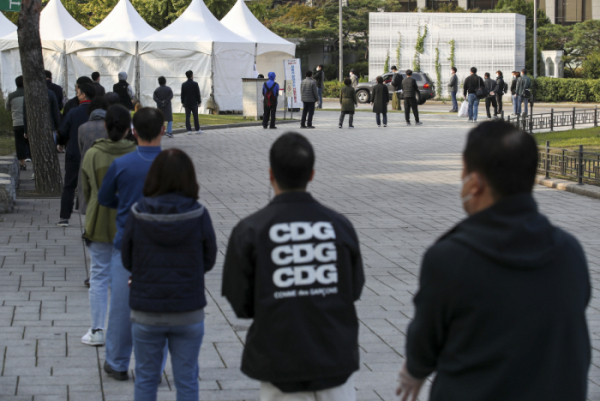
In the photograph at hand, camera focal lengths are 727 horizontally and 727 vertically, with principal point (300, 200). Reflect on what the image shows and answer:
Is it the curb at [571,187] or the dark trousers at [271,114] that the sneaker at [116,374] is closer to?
the curb at [571,187]

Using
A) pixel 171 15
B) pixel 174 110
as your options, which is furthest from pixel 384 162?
pixel 171 15

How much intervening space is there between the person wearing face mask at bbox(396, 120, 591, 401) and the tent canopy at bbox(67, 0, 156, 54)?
1005 inches

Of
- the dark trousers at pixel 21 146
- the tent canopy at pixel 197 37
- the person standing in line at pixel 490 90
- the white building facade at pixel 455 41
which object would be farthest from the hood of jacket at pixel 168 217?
the white building facade at pixel 455 41

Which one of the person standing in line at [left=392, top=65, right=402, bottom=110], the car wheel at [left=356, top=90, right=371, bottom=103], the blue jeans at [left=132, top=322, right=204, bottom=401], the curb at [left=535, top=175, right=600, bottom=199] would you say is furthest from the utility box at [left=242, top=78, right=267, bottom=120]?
the blue jeans at [left=132, top=322, right=204, bottom=401]

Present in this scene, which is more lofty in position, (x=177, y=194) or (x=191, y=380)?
(x=177, y=194)

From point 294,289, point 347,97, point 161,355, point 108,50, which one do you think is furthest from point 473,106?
point 294,289

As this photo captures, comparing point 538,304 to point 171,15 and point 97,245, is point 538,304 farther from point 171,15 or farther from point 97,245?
point 171,15

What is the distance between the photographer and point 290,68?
1030 inches

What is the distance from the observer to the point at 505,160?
196 cm

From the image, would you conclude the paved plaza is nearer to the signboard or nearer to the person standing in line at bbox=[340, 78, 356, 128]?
the signboard

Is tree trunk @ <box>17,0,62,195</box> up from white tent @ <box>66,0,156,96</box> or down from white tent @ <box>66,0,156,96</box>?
down

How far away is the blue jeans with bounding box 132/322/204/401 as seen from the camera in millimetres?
3338

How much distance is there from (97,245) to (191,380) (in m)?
1.57

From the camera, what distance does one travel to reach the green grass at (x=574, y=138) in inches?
650
